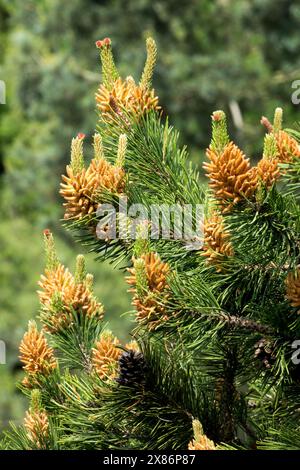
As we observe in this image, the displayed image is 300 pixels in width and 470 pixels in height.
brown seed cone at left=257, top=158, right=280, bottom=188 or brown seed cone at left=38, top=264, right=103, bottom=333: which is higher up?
brown seed cone at left=257, top=158, right=280, bottom=188

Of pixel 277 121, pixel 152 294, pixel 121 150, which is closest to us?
pixel 152 294

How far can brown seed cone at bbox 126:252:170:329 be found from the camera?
1944mm

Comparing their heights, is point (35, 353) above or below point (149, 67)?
below

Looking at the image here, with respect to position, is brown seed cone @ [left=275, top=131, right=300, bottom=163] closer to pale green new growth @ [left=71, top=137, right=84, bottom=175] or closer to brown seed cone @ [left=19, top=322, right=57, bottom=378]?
pale green new growth @ [left=71, top=137, right=84, bottom=175]

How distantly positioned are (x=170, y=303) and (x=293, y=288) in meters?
0.25

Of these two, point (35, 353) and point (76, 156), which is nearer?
point (76, 156)

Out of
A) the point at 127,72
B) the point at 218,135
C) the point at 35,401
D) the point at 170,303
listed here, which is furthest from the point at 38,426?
the point at 127,72

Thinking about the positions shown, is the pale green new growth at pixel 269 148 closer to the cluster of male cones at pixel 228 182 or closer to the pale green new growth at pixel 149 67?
the cluster of male cones at pixel 228 182

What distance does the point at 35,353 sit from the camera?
225cm

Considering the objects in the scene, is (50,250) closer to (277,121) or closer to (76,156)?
(76,156)

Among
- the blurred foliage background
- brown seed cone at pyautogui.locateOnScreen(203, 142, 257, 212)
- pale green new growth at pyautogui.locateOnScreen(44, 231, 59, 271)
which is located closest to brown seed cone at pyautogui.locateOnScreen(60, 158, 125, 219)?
Answer: pale green new growth at pyautogui.locateOnScreen(44, 231, 59, 271)

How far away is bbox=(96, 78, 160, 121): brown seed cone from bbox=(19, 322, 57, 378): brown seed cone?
20.7 inches

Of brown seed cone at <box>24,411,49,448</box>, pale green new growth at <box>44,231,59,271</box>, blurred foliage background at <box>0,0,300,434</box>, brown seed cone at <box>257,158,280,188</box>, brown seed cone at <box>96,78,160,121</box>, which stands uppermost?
blurred foliage background at <box>0,0,300,434</box>
